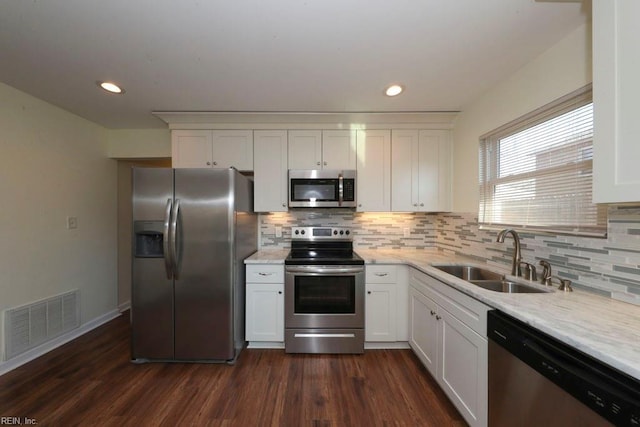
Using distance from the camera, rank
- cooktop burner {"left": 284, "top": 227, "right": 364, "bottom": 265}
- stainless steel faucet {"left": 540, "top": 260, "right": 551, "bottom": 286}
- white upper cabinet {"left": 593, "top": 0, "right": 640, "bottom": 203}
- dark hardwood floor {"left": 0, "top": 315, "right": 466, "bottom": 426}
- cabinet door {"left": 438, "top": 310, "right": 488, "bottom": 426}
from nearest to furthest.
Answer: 1. white upper cabinet {"left": 593, "top": 0, "right": 640, "bottom": 203}
2. cabinet door {"left": 438, "top": 310, "right": 488, "bottom": 426}
3. stainless steel faucet {"left": 540, "top": 260, "right": 551, "bottom": 286}
4. dark hardwood floor {"left": 0, "top": 315, "right": 466, "bottom": 426}
5. cooktop burner {"left": 284, "top": 227, "right": 364, "bottom": 265}

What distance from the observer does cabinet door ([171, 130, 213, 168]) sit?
8.80ft

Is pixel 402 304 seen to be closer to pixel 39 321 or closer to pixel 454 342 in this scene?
pixel 454 342

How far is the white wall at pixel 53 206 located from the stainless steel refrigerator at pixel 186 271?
1.04m

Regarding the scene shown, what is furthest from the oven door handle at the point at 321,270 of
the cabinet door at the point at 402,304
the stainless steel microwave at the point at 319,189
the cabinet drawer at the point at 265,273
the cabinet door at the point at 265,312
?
the stainless steel microwave at the point at 319,189

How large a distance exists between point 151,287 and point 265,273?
998 millimetres

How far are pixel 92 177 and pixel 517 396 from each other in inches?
168

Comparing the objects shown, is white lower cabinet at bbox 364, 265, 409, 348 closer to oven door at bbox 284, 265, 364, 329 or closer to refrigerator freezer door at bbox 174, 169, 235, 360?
oven door at bbox 284, 265, 364, 329

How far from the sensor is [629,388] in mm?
728

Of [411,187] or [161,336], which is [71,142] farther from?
[411,187]

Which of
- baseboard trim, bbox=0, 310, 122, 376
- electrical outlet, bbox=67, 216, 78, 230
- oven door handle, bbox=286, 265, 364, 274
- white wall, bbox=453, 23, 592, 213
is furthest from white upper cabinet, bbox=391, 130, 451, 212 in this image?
baseboard trim, bbox=0, 310, 122, 376

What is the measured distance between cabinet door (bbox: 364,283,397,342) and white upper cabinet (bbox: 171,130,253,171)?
6.28ft

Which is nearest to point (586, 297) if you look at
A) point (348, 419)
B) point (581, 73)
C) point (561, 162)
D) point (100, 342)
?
point (561, 162)

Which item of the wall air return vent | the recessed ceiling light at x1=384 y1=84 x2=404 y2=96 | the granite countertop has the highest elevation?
the recessed ceiling light at x1=384 y1=84 x2=404 y2=96

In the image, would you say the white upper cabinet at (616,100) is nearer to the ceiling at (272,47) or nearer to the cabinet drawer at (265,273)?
the ceiling at (272,47)
